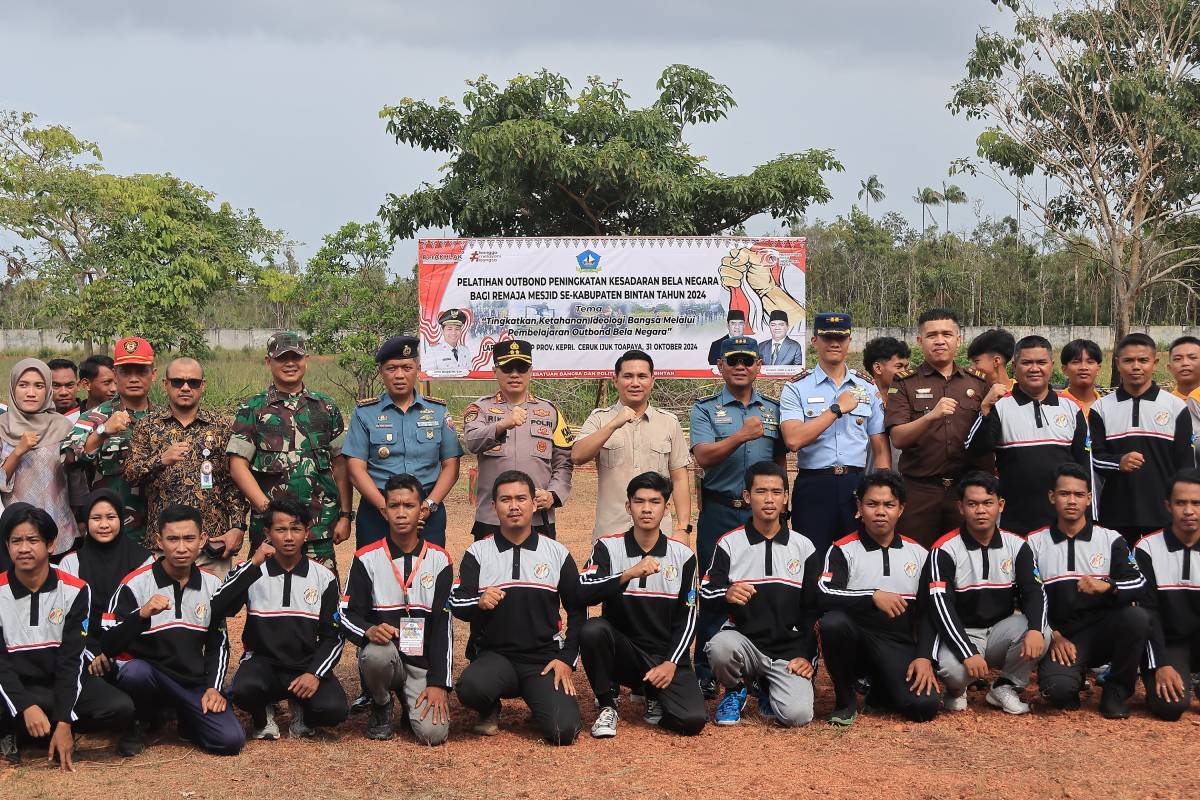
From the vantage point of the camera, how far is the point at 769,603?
212 inches

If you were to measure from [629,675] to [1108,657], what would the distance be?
2.39m

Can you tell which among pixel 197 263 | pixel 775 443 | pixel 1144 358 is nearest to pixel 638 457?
pixel 775 443

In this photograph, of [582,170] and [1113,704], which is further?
[582,170]

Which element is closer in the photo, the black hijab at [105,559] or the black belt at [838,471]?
the black hijab at [105,559]

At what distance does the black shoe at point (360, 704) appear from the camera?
5.49 m

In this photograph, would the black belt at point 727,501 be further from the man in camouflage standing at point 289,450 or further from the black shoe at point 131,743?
the black shoe at point 131,743

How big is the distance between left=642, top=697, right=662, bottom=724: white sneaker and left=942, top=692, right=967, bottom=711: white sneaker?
144 centimetres

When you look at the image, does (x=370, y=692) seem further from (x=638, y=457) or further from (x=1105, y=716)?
(x=1105, y=716)

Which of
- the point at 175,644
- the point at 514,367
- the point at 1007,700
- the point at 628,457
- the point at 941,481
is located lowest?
the point at 1007,700

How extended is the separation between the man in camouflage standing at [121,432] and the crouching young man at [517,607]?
192 centimetres

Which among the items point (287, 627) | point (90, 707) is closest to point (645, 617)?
point (287, 627)

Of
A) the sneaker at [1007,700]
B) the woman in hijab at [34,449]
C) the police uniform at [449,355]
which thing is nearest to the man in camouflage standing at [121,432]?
the woman in hijab at [34,449]

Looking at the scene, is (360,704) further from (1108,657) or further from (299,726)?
(1108,657)

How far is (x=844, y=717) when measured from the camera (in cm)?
521
